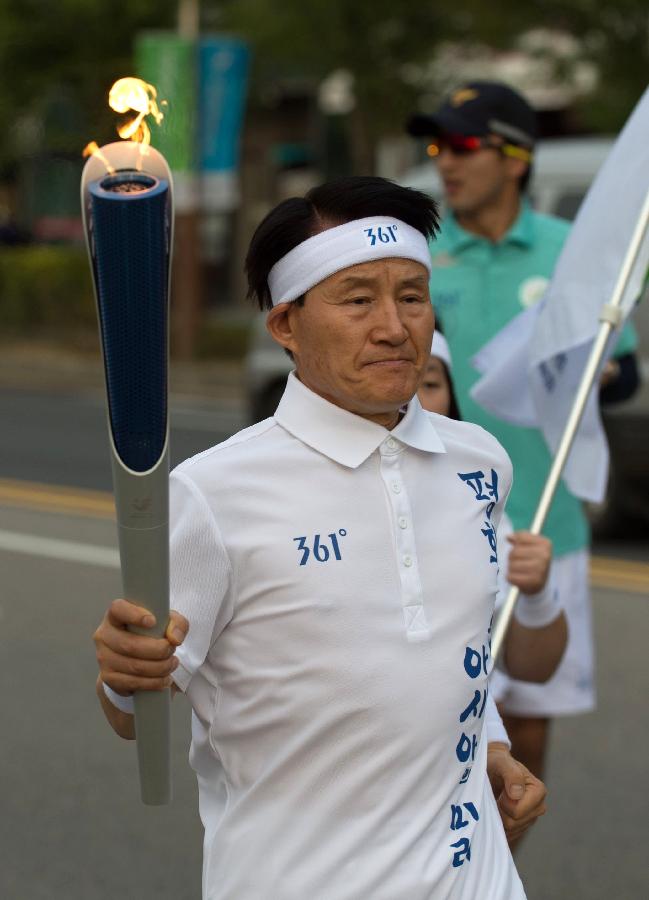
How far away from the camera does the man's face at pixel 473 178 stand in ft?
14.4

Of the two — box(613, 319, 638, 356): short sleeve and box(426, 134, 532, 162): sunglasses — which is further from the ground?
box(426, 134, 532, 162): sunglasses

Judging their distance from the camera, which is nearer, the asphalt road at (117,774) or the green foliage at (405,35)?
the asphalt road at (117,774)

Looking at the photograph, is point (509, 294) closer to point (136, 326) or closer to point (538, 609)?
A: point (538, 609)

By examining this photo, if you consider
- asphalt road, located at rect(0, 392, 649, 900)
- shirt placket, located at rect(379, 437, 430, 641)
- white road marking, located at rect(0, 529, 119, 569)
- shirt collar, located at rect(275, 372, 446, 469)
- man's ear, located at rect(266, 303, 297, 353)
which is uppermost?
man's ear, located at rect(266, 303, 297, 353)

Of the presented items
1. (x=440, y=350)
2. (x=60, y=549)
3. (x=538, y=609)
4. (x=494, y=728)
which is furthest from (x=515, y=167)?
(x=60, y=549)

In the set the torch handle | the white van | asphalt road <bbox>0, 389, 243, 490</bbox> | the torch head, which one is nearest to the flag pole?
the torch handle

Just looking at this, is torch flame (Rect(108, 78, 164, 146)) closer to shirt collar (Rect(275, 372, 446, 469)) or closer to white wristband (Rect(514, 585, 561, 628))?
shirt collar (Rect(275, 372, 446, 469))

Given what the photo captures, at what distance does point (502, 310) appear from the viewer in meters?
4.33

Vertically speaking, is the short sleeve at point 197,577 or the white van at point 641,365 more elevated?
the short sleeve at point 197,577

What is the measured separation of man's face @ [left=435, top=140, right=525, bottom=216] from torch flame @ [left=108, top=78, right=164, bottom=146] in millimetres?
2368

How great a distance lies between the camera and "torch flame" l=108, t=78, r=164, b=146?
196cm

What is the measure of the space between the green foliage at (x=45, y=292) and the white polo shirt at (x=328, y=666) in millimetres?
19537

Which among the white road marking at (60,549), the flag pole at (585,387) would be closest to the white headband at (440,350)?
the flag pole at (585,387)

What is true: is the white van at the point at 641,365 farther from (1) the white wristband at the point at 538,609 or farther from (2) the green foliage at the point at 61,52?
(2) the green foliage at the point at 61,52
